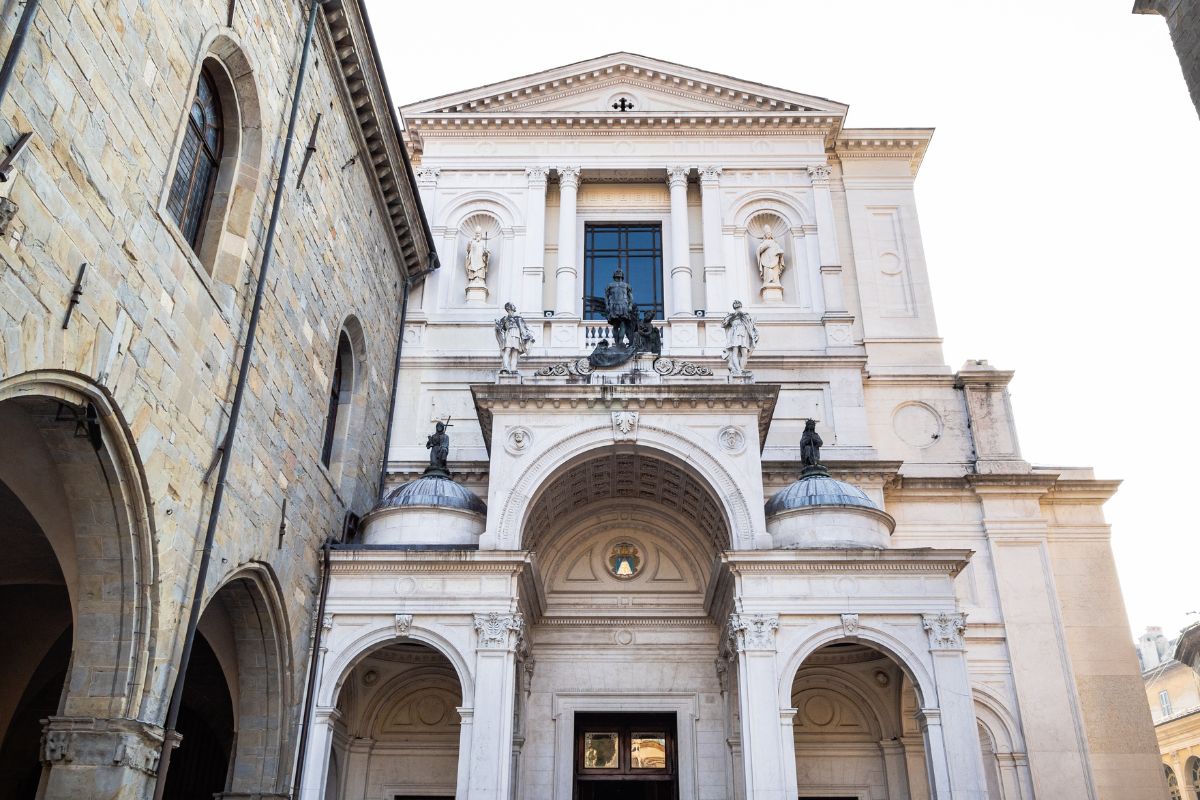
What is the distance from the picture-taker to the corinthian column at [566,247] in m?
21.6

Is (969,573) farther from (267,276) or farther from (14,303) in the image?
(14,303)

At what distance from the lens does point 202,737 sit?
58.6 ft

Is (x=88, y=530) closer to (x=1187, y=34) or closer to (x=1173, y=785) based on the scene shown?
(x=1187, y=34)

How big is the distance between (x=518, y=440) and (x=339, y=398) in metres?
3.74

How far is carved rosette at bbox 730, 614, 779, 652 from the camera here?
14516 millimetres

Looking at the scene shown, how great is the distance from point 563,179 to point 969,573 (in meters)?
12.6

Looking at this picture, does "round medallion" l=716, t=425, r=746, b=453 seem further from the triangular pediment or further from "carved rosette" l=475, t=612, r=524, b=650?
the triangular pediment

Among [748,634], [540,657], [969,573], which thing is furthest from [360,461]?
[969,573]

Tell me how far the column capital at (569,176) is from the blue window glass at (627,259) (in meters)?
1.06

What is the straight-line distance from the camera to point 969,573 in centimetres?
1900

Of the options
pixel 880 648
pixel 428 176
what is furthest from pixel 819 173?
pixel 880 648

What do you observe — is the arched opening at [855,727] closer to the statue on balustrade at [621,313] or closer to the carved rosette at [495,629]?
the carved rosette at [495,629]

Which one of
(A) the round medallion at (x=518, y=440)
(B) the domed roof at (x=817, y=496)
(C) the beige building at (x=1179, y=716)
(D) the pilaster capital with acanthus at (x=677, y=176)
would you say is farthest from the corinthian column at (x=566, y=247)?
(C) the beige building at (x=1179, y=716)

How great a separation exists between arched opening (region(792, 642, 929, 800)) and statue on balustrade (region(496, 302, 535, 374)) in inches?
294
